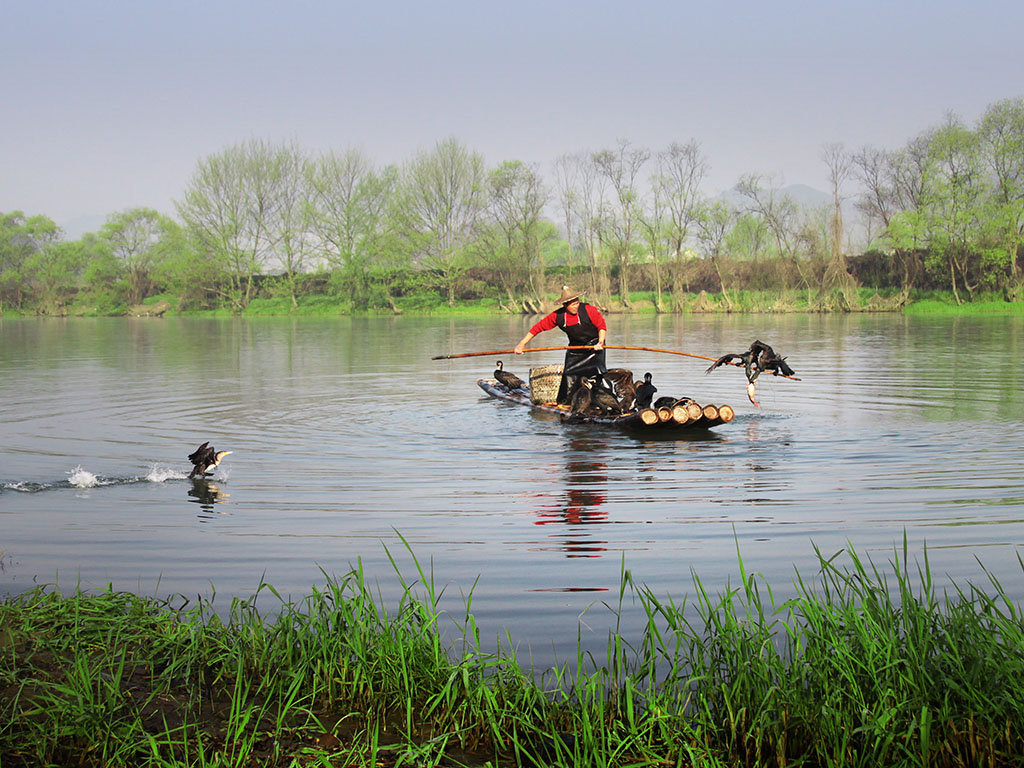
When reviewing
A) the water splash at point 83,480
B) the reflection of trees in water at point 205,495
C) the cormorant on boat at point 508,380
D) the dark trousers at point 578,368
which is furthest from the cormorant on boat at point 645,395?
the water splash at point 83,480

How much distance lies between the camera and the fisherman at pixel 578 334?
14.3 metres

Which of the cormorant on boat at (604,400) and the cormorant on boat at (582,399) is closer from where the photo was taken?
the cormorant on boat at (604,400)

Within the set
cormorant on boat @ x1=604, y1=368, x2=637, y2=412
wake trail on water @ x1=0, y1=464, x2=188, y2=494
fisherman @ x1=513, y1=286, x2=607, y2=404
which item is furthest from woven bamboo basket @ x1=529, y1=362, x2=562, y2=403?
wake trail on water @ x1=0, y1=464, x2=188, y2=494

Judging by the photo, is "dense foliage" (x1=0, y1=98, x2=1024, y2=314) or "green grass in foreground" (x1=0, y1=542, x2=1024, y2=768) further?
"dense foliage" (x1=0, y1=98, x2=1024, y2=314)

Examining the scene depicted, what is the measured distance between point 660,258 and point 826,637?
68057mm

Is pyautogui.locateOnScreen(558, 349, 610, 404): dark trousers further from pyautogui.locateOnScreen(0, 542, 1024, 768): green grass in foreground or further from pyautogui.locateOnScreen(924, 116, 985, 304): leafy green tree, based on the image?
pyautogui.locateOnScreen(924, 116, 985, 304): leafy green tree

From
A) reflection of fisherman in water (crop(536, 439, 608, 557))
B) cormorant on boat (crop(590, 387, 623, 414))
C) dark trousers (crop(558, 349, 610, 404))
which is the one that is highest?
dark trousers (crop(558, 349, 610, 404))

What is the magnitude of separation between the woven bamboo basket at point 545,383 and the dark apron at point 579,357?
483mm

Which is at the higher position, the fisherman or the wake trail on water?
the fisherman

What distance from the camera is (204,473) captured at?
9.57m

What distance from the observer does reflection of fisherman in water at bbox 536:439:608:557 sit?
6.93 m

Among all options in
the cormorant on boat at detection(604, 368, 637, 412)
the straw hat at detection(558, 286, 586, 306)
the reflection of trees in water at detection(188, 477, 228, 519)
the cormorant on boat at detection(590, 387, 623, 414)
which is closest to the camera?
the reflection of trees in water at detection(188, 477, 228, 519)

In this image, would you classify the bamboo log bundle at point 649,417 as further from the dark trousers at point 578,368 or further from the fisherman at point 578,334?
the dark trousers at point 578,368

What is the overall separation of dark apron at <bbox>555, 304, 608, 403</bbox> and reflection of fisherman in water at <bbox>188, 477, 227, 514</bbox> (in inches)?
250
